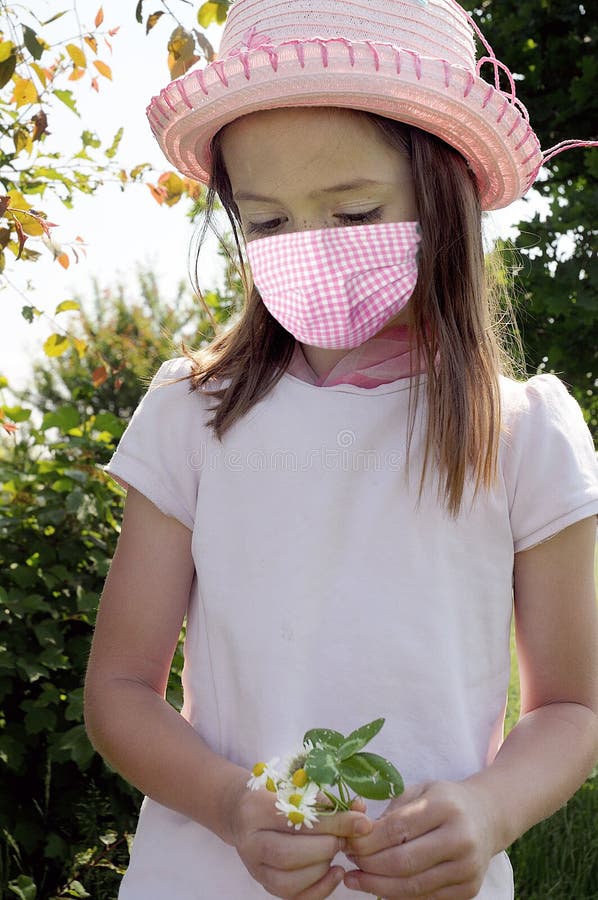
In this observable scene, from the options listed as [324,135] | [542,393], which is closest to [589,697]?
→ [542,393]

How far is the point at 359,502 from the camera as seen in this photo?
1.56 meters

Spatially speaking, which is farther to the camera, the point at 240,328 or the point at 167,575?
the point at 240,328

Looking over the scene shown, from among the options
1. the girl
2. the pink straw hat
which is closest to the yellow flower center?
the girl

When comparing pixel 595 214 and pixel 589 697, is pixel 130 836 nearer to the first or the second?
pixel 589 697

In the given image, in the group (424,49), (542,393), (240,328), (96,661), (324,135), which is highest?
(424,49)

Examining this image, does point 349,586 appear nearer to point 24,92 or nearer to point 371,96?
point 371,96

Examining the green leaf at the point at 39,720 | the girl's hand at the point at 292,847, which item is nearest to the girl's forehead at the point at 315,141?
the girl's hand at the point at 292,847

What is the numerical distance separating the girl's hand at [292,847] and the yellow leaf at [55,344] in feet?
5.42

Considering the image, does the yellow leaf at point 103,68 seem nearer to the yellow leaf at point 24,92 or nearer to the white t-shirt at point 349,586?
the yellow leaf at point 24,92

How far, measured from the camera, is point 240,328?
1815mm

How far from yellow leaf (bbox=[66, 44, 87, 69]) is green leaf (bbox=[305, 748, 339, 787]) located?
1.94 meters

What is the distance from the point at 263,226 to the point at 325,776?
81cm

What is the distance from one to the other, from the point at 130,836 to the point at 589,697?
1.51 meters

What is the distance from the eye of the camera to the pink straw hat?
146 centimetres
